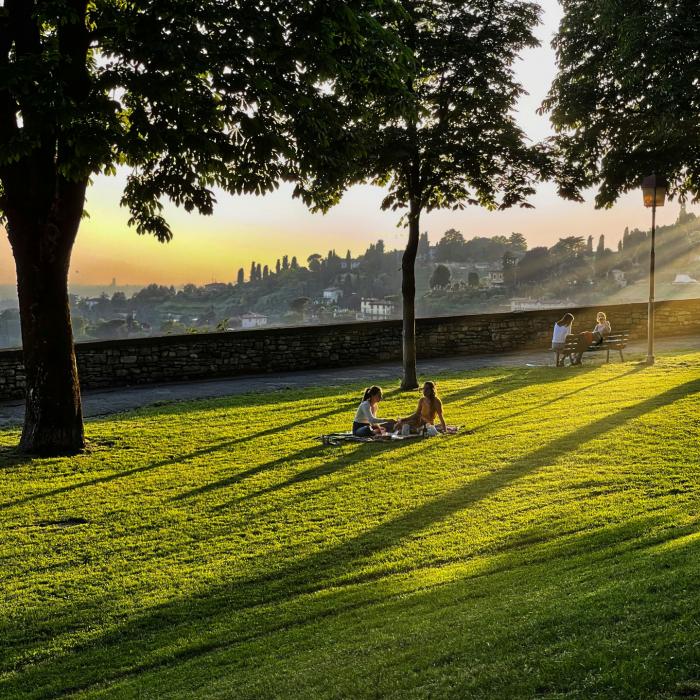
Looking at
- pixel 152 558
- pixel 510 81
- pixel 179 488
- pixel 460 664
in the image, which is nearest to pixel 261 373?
pixel 510 81

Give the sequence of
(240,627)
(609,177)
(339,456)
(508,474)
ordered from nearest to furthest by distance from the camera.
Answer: (240,627), (508,474), (339,456), (609,177)

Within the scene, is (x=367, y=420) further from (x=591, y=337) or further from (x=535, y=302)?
(x=535, y=302)

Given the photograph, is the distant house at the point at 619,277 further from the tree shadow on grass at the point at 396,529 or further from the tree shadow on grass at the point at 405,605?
the tree shadow on grass at the point at 405,605

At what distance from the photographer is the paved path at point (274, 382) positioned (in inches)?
727

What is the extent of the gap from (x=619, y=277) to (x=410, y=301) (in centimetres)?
13803

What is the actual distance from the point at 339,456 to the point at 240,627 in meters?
6.17

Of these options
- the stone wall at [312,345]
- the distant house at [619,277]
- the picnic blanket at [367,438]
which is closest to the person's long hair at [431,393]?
the picnic blanket at [367,438]

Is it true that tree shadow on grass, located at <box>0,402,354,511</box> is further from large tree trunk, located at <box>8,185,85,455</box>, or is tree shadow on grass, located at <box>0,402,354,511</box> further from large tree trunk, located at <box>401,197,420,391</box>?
large tree trunk, located at <box>401,197,420,391</box>

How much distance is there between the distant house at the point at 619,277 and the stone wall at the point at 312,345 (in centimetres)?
12060

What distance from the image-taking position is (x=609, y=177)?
74.0ft

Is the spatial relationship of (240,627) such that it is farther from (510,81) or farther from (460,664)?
(510,81)

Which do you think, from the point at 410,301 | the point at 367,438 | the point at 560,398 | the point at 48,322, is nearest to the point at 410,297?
the point at 410,301

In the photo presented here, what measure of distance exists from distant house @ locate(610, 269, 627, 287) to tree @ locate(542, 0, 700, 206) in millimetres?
127493

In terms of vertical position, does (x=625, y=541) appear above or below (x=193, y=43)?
below
